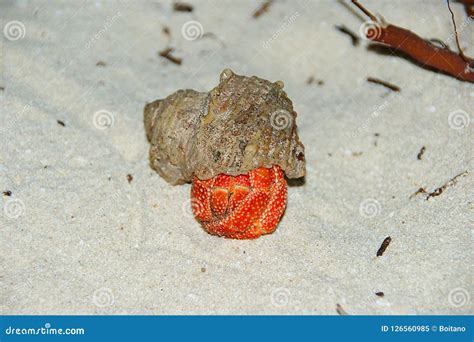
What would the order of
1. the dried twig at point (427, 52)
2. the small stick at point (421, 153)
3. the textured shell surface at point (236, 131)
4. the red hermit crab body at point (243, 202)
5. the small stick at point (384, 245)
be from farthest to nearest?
the dried twig at point (427, 52) → the small stick at point (421, 153) → the small stick at point (384, 245) → the red hermit crab body at point (243, 202) → the textured shell surface at point (236, 131)

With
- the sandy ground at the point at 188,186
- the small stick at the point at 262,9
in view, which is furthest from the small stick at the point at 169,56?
the small stick at the point at 262,9

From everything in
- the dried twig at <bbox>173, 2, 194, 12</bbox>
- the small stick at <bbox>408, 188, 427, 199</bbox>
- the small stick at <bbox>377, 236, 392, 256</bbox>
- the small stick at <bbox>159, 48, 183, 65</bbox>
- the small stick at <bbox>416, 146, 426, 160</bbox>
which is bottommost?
the small stick at <bbox>159, 48, 183, 65</bbox>

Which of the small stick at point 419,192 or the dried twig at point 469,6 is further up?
the dried twig at point 469,6

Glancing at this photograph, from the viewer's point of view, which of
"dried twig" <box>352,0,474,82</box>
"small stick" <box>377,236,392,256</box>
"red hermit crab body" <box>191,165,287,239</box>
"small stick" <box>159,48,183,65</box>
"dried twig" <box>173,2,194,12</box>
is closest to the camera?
"red hermit crab body" <box>191,165,287,239</box>

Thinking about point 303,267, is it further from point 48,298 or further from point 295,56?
point 295,56

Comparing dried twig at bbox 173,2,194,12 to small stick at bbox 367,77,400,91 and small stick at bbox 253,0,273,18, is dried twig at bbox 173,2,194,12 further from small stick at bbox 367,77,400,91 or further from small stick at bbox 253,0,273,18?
small stick at bbox 367,77,400,91

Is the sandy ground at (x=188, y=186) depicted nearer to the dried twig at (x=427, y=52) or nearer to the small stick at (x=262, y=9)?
the small stick at (x=262, y=9)

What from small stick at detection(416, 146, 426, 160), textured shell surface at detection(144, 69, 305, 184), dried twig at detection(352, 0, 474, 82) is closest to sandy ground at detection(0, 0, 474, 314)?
small stick at detection(416, 146, 426, 160)

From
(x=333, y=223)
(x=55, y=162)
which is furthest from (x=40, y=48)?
(x=333, y=223)
